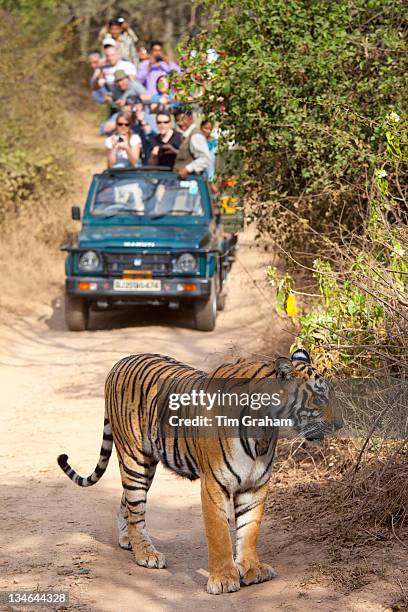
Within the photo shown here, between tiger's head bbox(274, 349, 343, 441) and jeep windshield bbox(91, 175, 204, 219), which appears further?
jeep windshield bbox(91, 175, 204, 219)

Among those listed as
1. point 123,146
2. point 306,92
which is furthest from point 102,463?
point 123,146

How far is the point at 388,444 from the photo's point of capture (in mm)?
6363

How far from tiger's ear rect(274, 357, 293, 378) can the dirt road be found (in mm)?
1066

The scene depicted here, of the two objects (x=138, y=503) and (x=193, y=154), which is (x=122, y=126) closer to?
(x=193, y=154)

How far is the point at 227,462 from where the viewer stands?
5348mm

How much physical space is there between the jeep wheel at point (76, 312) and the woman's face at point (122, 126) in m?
3.45

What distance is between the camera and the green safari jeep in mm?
12938

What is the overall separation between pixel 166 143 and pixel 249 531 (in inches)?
417

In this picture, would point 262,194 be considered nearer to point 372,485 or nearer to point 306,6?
point 306,6

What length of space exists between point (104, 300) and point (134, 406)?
23.7 feet

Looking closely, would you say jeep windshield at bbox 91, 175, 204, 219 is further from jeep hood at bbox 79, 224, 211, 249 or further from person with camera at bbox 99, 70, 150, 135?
person with camera at bbox 99, 70, 150, 135

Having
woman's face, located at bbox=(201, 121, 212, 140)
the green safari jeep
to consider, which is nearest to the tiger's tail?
the green safari jeep

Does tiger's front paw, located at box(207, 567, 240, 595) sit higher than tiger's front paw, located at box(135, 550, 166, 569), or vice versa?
tiger's front paw, located at box(207, 567, 240, 595)

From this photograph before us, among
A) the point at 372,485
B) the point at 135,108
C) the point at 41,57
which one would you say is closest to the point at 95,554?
the point at 372,485
